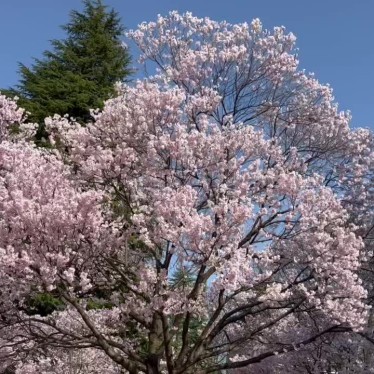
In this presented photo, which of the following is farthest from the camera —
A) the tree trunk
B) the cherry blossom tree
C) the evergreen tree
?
the evergreen tree

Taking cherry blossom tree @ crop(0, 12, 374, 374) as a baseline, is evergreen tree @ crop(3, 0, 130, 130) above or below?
above

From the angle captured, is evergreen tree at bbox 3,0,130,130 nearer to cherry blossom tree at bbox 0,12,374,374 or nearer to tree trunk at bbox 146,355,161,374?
cherry blossom tree at bbox 0,12,374,374

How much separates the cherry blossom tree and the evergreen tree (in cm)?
665

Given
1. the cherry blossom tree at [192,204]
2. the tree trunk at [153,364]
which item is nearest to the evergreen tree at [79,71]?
the cherry blossom tree at [192,204]

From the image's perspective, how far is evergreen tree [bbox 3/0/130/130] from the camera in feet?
61.9

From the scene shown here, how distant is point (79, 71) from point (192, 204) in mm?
14389

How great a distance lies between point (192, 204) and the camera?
8477 mm

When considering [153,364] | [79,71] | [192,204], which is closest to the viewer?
[192,204]

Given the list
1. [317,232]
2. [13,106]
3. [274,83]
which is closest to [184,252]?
[317,232]

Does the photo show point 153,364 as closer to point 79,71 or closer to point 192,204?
point 192,204

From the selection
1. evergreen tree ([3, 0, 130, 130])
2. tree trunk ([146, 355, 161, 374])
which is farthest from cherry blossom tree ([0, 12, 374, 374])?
evergreen tree ([3, 0, 130, 130])

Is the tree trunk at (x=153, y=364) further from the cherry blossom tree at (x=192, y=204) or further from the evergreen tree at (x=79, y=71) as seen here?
the evergreen tree at (x=79, y=71)

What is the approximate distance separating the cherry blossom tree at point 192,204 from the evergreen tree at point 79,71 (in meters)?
6.65

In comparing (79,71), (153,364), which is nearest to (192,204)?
(153,364)
